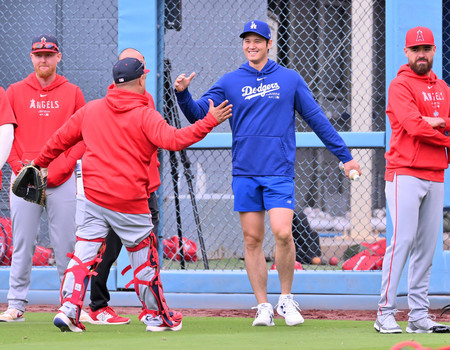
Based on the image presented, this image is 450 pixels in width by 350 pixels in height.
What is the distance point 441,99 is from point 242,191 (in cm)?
147

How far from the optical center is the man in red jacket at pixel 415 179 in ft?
17.6

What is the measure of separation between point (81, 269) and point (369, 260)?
3.28m

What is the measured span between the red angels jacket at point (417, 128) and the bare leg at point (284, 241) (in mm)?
743

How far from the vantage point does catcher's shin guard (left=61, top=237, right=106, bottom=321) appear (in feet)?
16.8

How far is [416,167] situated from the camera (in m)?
5.40

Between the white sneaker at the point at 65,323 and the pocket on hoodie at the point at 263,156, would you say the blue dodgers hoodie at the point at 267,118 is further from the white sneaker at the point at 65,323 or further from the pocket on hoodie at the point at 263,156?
the white sneaker at the point at 65,323

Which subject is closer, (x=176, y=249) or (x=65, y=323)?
(x=65, y=323)

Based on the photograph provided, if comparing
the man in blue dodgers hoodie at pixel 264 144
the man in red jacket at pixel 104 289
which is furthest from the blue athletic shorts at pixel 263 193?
the man in red jacket at pixel 104 289

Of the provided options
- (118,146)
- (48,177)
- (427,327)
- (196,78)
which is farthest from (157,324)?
(196,78)

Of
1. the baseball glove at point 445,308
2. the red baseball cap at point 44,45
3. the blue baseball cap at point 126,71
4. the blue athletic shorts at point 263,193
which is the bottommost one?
the baseball glove at point 445,308

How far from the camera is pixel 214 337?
499 cm

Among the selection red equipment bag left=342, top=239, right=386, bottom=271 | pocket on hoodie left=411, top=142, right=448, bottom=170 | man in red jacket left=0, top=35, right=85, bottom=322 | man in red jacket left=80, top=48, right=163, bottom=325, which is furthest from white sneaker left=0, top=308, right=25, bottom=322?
red equipment bag left=342, top=239, right=386, bottom=271

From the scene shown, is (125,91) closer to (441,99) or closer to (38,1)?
(441,99)

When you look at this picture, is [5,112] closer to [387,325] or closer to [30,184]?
[30,184]
